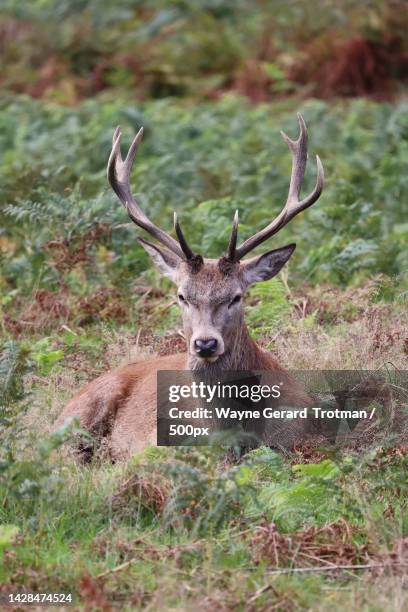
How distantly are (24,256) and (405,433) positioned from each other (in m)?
4.64

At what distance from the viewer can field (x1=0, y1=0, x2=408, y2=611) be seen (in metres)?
5.43

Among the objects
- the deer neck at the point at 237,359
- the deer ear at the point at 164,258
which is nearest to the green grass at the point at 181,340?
the deer neck at the point at 237,359

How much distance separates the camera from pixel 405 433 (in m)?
6.87

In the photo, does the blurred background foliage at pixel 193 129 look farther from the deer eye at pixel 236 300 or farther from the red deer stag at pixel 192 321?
the deer eye at pixel 236 300

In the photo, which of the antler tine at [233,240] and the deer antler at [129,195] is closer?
the antler tine at [233,240]

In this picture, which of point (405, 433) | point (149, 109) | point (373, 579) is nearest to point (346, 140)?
point (149, 109)

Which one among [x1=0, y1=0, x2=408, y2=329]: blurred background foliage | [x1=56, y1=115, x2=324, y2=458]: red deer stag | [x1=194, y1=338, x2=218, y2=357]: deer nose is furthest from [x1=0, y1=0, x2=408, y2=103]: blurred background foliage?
[x1=194, y1=338, x2=218, y2=357]: deer nose

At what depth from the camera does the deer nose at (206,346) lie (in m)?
7.07

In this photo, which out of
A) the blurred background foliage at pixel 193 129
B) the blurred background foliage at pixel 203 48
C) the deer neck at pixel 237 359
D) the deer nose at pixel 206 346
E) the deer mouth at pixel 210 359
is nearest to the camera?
the deer nose at pixel 206 346

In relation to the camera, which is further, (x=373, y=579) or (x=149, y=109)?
(x=149, y=109)

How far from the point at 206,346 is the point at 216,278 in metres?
0.54

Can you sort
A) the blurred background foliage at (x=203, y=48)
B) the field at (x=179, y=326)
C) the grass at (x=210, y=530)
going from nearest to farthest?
the grass at (x=210, y=530) → the field at (x=179, y=326) → the blurred background foliage at (x=203, y=48)

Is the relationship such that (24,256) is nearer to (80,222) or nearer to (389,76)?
(80,222)

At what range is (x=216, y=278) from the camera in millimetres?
7422
